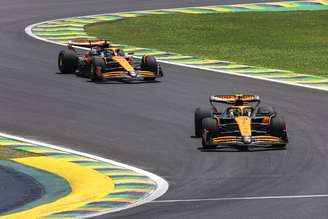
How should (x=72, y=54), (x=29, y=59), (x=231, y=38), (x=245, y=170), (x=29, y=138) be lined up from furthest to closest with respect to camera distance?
(x=231, y=38), (x=29, y=59), (x=72, y=54), (x=29, y=138), (x=245, y=170)

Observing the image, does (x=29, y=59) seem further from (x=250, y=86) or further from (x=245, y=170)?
(x=245, y=170)

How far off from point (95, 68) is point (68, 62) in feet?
6.16

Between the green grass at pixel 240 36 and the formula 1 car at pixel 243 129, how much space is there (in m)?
12.1

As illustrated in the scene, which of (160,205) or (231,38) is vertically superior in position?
(160,205)

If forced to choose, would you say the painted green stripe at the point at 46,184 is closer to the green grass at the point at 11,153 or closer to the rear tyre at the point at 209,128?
the green grass at the point at 11,153

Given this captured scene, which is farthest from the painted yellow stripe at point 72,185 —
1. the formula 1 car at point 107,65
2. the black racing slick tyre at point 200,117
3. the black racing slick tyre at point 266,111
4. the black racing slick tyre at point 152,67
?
the black racing slick tyre at point 152,67

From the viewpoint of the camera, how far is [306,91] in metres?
33.9

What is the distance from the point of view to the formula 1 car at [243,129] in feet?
83.3

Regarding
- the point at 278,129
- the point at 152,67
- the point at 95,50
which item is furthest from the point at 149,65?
the point at 278,129

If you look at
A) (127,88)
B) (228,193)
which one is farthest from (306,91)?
(228,193)

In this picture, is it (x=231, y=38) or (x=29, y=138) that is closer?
(x=29, y=138)

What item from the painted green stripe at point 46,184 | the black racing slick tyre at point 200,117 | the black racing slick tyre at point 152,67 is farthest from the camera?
the black racing slick tyre at point 152,67

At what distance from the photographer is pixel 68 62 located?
37.8 m

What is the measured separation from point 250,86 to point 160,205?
15.6m
